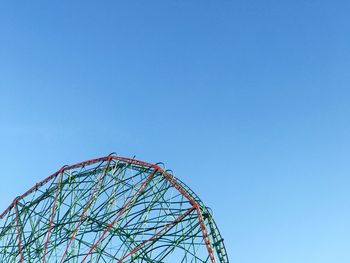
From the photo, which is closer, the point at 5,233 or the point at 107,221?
the point at 107,221

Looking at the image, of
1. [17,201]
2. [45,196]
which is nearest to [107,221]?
[45,196]

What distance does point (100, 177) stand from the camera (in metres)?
20.3

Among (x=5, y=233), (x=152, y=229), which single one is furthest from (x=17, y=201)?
(x=152, y=229)

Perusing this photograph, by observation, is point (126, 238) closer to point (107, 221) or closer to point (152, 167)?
point (107, 221)

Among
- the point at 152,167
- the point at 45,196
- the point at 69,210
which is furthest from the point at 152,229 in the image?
the point at 45,196

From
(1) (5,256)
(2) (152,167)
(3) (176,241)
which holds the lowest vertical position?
(3) (176,241)

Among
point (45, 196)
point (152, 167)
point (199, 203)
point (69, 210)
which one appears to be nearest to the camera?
point (199, 203)

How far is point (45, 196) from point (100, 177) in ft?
12.7

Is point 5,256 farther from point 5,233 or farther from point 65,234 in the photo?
point 65,234

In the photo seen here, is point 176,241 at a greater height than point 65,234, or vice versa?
point 65,234

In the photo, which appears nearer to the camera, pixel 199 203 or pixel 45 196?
pixel 199 203

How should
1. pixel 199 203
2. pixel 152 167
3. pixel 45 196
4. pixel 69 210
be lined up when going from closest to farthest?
pixel 199 203
pixel 152 167
pixel 69 210
pixel 45 196

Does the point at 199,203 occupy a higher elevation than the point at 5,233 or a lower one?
lower

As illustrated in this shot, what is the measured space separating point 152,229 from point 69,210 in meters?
4.11
